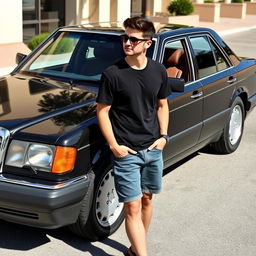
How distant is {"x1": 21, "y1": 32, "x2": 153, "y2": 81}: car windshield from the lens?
5344 millimetres

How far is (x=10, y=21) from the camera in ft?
48.3

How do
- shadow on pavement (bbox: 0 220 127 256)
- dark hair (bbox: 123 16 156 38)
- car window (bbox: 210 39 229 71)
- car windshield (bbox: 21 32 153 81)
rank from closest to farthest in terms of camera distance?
dark hair (bbox: 123 16 156 38)
shadow on pavement (bbox: 0 220 127 256)
car windshield (bbox: 21 32 153 81)
car window (bbox: 210 39 229 71)

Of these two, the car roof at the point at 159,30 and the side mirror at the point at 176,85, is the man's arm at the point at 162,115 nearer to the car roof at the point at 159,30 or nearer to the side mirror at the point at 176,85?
the side mirror at the point at 176,85

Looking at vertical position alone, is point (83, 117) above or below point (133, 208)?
above

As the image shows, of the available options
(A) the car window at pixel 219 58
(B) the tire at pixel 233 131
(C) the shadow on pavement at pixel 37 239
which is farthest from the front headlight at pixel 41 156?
(B) the tire at pixel 233 131

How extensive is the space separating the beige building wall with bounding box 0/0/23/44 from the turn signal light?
442 inches

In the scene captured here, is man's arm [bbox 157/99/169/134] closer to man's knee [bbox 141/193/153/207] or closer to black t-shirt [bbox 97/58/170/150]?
black t-shirt [bbox 97/58/170/150]

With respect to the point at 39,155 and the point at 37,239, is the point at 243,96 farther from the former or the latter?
the point at 39,155

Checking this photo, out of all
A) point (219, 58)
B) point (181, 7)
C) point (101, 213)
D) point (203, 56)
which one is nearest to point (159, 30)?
point (203, 56)

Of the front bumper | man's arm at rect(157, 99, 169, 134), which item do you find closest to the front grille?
the front bumper

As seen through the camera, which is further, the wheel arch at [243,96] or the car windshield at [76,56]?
the wheel arch at [243,96]

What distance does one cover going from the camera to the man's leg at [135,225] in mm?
3807

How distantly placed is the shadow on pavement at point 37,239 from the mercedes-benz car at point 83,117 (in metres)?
0.10

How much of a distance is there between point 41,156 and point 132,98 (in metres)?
0.82
